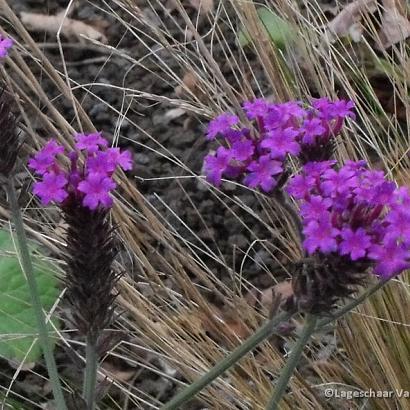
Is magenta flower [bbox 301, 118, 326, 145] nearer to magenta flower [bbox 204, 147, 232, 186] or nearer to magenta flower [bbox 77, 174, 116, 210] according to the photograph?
magenta flower [bbox 204, 147, 232, 186]

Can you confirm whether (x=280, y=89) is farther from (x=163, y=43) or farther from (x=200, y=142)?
(x=200, y=142)

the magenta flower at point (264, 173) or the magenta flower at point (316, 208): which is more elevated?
the magenta flower at point (264, 173)

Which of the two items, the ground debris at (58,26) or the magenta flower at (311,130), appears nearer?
the magenta flower at (311,130)

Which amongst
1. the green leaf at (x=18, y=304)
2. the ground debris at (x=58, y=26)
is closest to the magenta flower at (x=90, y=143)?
the green leaf at (x=18, y=304)

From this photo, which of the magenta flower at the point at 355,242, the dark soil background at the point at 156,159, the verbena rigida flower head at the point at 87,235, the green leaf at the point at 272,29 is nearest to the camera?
the magenta flower at the point at 355,242

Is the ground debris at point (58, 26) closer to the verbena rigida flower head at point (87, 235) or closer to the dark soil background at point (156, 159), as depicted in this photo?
the dark soil background at point (156, 159)

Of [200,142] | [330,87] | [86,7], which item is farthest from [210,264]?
[86,7]
